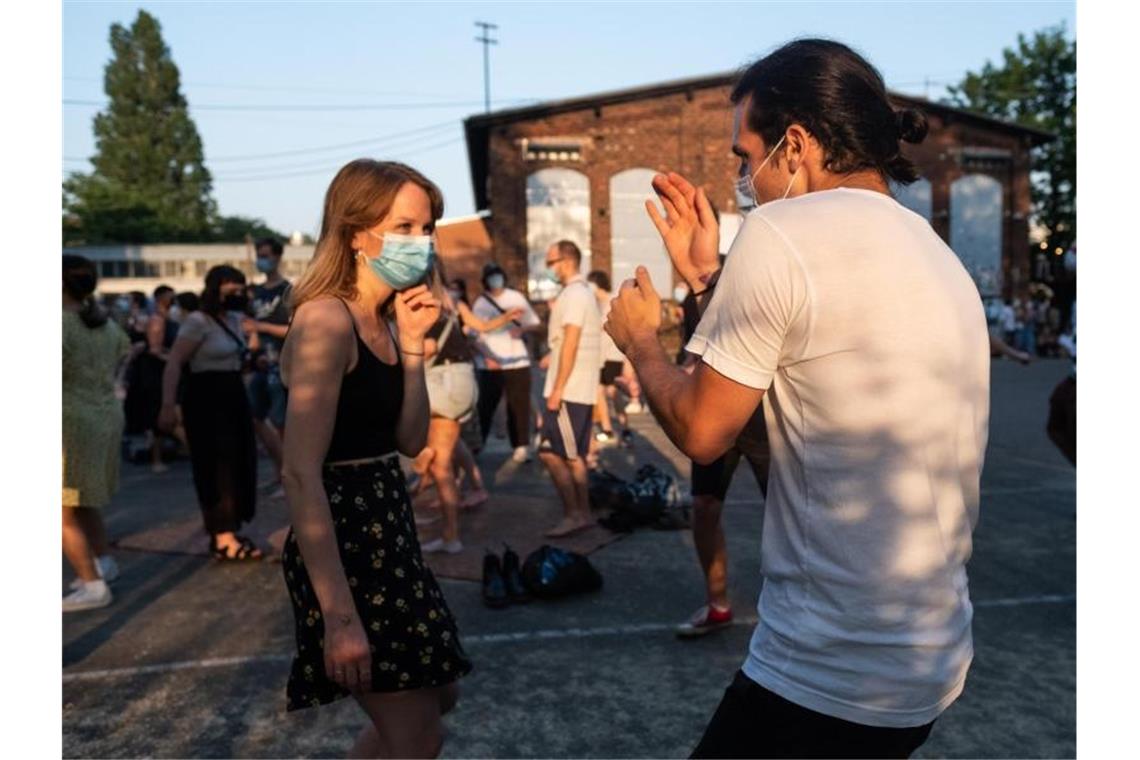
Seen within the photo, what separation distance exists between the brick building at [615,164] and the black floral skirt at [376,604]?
80.1 ft

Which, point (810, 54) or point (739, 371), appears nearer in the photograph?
point (739, 371)

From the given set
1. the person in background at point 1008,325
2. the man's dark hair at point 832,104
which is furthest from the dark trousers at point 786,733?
the person in background at point 1008,325

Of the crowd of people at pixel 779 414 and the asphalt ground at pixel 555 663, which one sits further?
the asphalt ground at pixel 555 663

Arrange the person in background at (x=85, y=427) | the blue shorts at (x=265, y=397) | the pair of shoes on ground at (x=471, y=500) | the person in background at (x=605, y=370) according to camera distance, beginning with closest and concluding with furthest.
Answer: the person in background at (x=85, y=427), the pair of shoes on ground at (x=471, y=500), the blue shorts at (x=265, y=397), the person in background at (x=605, y=370)

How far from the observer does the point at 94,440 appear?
212 inches

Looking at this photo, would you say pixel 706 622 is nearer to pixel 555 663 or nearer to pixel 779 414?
pixel 555 663

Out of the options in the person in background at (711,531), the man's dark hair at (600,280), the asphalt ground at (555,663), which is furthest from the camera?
the man's dark hair at (600,280)

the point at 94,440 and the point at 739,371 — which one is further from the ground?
the point at 739,371

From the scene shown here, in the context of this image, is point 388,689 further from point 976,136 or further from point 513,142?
point 976,136

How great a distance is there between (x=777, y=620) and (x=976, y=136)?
106ft

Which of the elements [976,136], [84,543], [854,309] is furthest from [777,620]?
[976,136]

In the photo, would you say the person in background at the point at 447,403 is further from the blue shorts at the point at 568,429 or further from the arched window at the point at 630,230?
the arched window at the point at 630,230

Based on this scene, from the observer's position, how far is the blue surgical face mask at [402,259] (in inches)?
98.3

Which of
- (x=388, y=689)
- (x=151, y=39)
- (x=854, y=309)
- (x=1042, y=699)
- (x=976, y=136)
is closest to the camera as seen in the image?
(x=854, y=309)
